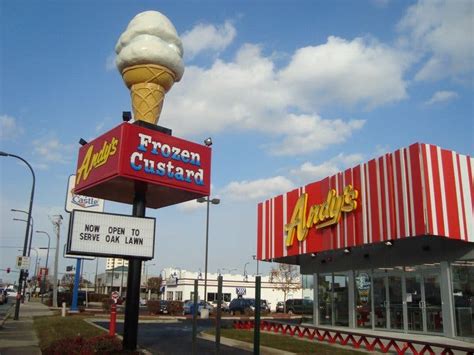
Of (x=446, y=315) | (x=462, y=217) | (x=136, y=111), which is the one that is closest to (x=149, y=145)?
(x=136, y=111)

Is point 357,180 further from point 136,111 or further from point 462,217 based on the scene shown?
point 136,111

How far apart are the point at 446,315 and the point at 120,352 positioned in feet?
39.0

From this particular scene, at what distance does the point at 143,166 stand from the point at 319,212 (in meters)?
10.9

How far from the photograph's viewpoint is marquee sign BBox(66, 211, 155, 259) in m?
13.2

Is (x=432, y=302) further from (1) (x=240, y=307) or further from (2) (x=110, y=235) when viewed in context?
(1) (x=240, y=307)

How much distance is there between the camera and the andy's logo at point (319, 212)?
67.3 feet

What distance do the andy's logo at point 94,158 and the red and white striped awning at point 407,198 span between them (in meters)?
10.2

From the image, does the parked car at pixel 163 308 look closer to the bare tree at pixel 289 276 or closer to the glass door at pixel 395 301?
the bare tree at pixel 289 276

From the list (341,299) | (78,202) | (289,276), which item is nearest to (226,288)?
(289,276)

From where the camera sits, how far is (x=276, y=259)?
26922 millimetres

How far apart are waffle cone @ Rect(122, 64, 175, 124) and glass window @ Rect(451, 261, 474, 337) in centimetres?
1221

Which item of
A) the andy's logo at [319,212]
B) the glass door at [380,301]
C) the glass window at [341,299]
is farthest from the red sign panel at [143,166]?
the glass window at [341,299]

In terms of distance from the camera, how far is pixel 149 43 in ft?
48.8

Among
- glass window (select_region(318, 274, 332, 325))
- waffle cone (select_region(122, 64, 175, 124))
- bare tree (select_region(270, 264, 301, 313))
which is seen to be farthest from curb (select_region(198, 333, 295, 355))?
bare tree (select_region(270, 264, 301, 313))
